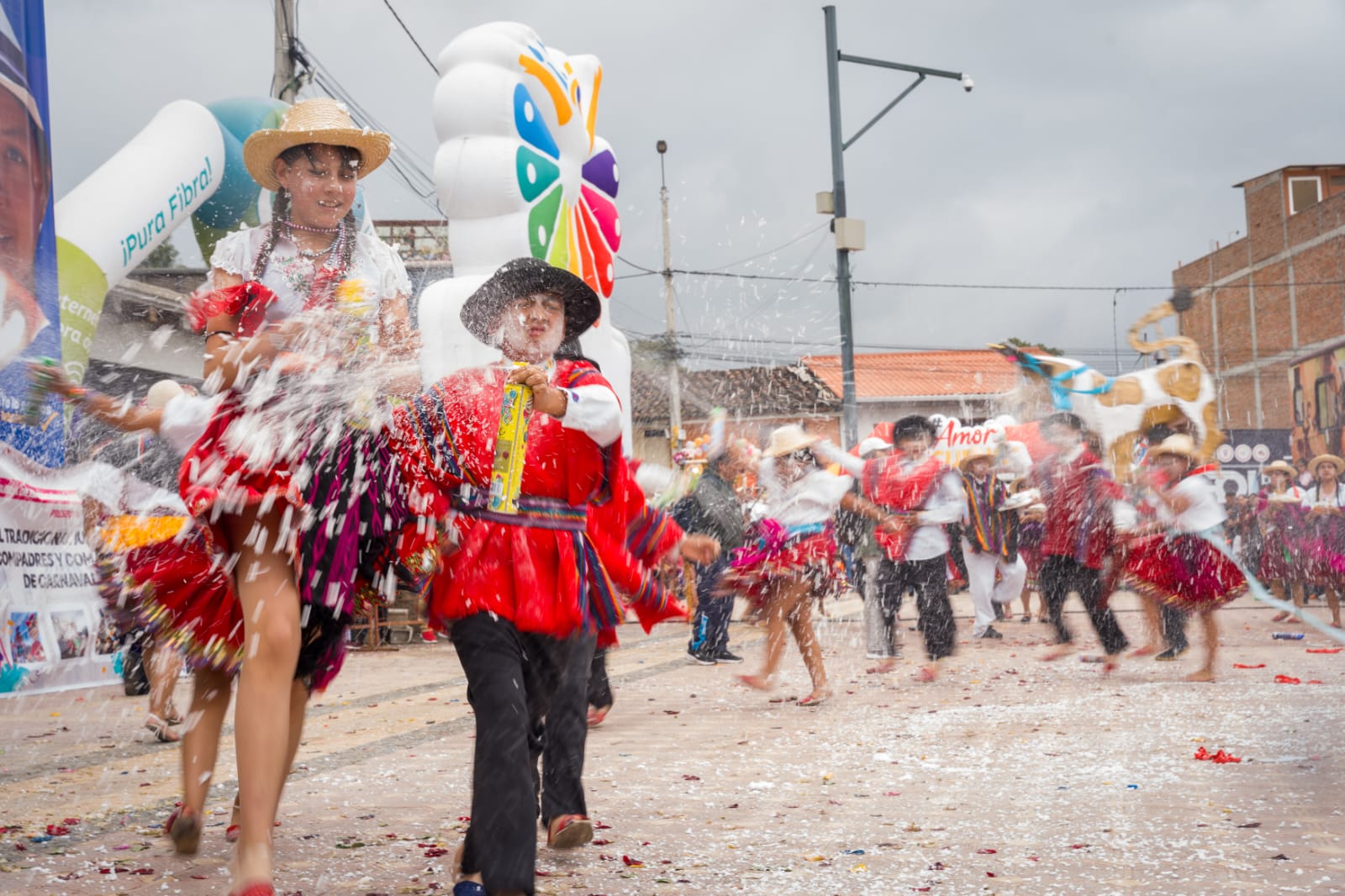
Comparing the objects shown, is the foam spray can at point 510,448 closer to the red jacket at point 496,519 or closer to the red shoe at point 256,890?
the red jacket at point 496,519

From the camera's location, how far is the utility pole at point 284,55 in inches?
361

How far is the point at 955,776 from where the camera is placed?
5.02 metres

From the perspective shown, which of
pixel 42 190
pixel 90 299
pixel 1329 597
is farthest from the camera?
pixel 1329 597

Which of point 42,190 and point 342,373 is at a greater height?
point 42,190

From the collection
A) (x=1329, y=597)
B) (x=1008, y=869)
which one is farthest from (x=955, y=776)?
(x=1329, y=597)

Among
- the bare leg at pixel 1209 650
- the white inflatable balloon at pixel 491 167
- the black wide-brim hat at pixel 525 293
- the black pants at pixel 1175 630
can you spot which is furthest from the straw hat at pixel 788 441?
the black wide-brim hat at pixel 525 293

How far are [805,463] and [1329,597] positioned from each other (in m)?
7.64

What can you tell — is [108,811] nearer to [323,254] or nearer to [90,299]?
[323,254]

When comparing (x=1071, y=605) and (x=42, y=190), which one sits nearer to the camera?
(x=42, y=190)

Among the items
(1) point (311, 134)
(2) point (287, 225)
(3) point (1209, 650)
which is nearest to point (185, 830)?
(2) point (287, 225)

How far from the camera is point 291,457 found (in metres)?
3.05

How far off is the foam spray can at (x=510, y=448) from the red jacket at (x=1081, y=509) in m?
6.80

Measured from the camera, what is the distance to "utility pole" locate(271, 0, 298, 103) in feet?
30.1

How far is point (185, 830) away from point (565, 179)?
5.69m
